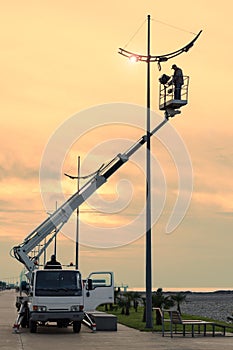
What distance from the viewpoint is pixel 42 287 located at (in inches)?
1121

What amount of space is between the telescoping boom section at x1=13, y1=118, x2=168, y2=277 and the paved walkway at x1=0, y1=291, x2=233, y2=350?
826 cm

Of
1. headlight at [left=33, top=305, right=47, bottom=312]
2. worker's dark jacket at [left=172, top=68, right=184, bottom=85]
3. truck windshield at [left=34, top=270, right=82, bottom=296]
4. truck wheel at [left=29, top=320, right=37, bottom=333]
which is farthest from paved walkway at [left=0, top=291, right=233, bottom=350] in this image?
worker's dark jacket at [left=172, top=68, right=184, bottom=85]

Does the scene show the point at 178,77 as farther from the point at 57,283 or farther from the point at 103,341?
the point at 103,341

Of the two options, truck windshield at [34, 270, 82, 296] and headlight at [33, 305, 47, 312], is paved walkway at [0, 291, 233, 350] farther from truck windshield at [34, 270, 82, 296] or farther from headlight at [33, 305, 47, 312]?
truck windshield at [34, 270, 82, 296]

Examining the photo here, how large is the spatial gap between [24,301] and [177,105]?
10066 mm

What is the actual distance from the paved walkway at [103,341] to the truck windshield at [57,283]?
1463 mm

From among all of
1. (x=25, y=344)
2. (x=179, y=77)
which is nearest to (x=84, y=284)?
(x=25, y=344)

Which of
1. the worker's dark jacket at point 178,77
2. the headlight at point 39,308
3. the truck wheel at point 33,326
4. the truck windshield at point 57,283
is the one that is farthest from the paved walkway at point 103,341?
the worker's dark jacket at point 178,77

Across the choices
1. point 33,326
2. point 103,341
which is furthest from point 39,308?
point 103,341

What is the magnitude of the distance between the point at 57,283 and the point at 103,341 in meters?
4.24

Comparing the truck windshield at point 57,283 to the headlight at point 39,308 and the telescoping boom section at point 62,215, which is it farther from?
the telescoping boom section at point 62,215

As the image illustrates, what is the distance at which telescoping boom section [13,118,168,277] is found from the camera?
123 ft

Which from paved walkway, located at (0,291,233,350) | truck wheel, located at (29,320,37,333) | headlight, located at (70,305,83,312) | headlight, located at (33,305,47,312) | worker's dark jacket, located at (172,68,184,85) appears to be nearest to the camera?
paved walkway, located at (0,291,233,350)

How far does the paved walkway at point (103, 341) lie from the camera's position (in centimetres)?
2272
